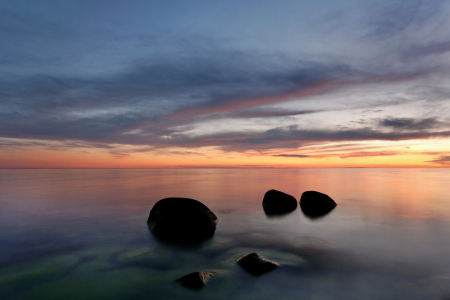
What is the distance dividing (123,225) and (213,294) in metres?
8.42

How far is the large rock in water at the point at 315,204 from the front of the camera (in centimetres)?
1617

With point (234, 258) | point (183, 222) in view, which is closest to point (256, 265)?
point (234, 258)

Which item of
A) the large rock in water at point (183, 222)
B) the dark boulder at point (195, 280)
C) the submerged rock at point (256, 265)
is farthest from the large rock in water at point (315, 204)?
the dark boulder at point (195, 280)

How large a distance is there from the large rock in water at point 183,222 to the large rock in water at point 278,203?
20.0 ft

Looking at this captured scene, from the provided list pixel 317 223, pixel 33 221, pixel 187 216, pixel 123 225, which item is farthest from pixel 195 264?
pixel 33 221

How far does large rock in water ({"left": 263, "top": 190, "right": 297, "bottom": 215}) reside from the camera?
16344 millimetres

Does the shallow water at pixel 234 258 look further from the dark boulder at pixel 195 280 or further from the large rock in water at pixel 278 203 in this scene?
the large rock in water at pixel 278 203

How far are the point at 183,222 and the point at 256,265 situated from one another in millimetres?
4288

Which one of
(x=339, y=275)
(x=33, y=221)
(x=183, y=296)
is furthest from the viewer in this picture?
(x=33, y=221)

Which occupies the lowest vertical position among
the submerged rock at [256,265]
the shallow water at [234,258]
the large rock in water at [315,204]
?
the shallow water at [234,258]

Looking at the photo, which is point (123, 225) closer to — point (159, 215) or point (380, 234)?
point (159, 215)

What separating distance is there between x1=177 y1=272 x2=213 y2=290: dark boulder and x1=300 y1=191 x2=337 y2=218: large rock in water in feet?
35.2

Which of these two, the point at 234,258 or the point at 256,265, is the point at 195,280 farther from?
the point at 234,258

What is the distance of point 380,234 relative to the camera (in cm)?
1148
